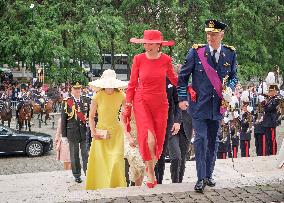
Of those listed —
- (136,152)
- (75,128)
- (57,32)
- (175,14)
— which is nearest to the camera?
(136,152)

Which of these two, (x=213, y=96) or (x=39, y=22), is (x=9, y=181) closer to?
(x=213, y=96)

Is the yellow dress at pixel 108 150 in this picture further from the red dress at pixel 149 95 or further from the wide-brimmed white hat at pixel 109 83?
the red dress at pixel 149 95

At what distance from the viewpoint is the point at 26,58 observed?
111ft

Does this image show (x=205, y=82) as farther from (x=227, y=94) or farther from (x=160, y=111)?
(x=160, y=111)

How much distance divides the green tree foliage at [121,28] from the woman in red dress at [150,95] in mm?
26623

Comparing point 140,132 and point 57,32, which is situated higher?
point 57,32

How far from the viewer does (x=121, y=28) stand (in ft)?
112

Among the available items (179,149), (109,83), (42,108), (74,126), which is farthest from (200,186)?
(42,108)

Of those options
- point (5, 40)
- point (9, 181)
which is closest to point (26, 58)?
point (5, 40)

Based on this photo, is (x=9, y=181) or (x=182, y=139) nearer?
(x=182, y=139)

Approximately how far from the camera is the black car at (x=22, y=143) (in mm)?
16980

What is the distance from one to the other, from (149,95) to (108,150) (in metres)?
1.69

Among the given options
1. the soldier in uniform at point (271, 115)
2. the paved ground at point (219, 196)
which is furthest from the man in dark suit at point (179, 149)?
the soldier in uniform at point (271, 115)

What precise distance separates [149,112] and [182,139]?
205cm
